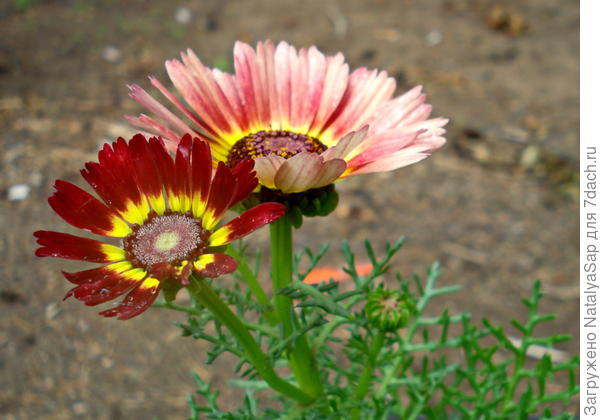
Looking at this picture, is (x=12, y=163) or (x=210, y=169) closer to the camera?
(x=210, y=169)

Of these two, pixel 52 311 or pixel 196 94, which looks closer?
pixel 196 94

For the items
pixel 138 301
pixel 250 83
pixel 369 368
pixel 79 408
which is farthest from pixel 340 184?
pixel 138 301

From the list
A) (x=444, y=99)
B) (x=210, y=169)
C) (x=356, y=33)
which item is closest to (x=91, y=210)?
(x=210, y=169)

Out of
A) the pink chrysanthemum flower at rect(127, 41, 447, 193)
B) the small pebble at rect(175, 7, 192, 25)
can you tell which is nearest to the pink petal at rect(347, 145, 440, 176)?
the pink chrysanthemum flower at rect(127, 41, 447, 193)

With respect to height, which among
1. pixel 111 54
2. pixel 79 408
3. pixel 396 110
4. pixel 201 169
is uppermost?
pixel 111 54

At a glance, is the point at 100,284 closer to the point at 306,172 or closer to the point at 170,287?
the point at 170,287

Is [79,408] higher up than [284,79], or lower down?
lower down

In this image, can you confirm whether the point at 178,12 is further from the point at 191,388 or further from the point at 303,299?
the point at 303,299

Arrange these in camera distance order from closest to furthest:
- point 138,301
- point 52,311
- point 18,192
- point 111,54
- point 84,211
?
point 138,301
point 84,211
point 52,311
point 18,192
point 111,54
